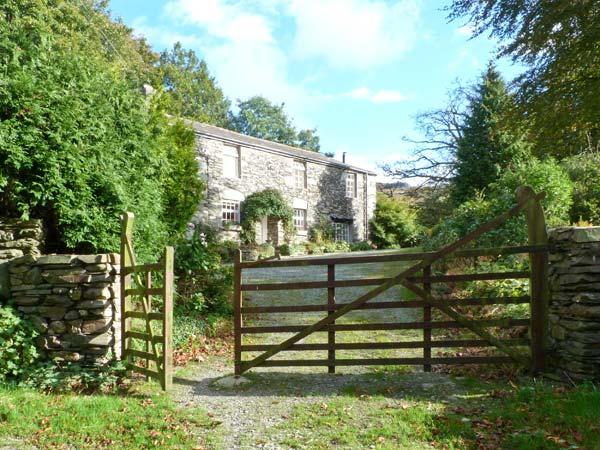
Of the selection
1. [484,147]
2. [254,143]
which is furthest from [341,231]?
[484,147]

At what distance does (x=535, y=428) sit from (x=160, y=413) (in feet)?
11.7

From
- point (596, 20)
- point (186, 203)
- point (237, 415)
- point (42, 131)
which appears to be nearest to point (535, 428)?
point (237, 415)

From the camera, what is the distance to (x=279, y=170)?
85.9 feet

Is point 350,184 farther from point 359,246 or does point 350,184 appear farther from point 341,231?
point 359,246

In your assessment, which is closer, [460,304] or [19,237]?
[460,304]

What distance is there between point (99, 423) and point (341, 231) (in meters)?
25.8

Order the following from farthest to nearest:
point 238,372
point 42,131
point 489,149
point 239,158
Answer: point 239,158, point 489,149, point 42,131, point 238,372

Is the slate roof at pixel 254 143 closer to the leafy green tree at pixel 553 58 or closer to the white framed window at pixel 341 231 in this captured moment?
the white framed window at pixel 341 231

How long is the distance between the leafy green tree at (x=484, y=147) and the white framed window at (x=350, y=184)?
352 inches

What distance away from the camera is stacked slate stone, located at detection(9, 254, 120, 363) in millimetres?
6262

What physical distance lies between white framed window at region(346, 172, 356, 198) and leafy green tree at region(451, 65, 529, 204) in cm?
894

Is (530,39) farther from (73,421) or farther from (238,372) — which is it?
(73,421)

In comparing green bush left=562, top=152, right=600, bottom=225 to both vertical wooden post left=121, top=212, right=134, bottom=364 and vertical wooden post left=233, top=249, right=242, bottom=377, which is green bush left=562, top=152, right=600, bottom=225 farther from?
vertical wooden post left=121, top=212, right=134, bottom=364

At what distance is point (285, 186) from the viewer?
26.4 metres
